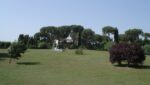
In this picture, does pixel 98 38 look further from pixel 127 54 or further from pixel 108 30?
pixel 127 54

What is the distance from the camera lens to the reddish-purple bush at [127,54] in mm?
33094

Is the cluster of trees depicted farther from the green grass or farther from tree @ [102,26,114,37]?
the green grass

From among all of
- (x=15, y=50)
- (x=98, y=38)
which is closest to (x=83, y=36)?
(x=98, y=38)

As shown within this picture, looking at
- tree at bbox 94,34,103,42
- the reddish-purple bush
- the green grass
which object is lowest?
the green grass

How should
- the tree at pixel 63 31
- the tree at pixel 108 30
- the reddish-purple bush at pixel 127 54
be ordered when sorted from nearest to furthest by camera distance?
1. the reddish-purple bush at pixel 127 54
2. the tree at pixel 108 30
3. the tree at pixel 63 31

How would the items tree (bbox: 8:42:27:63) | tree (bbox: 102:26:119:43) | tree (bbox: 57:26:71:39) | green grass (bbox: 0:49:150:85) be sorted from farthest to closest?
tree (bbox: 57:26:71:39) < tree (bbox: 102:26:119:43) < tree (bbox: 8:42:27:63) < green grass (bbox: 0:49:150:85)

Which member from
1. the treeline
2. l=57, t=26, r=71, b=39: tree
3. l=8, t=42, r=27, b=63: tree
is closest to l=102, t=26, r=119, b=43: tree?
the treeline

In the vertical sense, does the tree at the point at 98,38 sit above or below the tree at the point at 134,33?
below

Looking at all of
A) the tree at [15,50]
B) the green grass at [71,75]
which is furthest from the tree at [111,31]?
the green grass at [71,75]

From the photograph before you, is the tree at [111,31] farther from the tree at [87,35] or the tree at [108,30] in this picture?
the tree at [87,35]

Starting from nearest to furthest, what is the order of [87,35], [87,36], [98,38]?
[98,38]
[87,36]
[87,35]

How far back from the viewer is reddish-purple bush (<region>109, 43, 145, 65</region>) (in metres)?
33.1

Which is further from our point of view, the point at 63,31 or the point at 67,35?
the point at 67,35

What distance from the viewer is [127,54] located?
3328 centimetres
